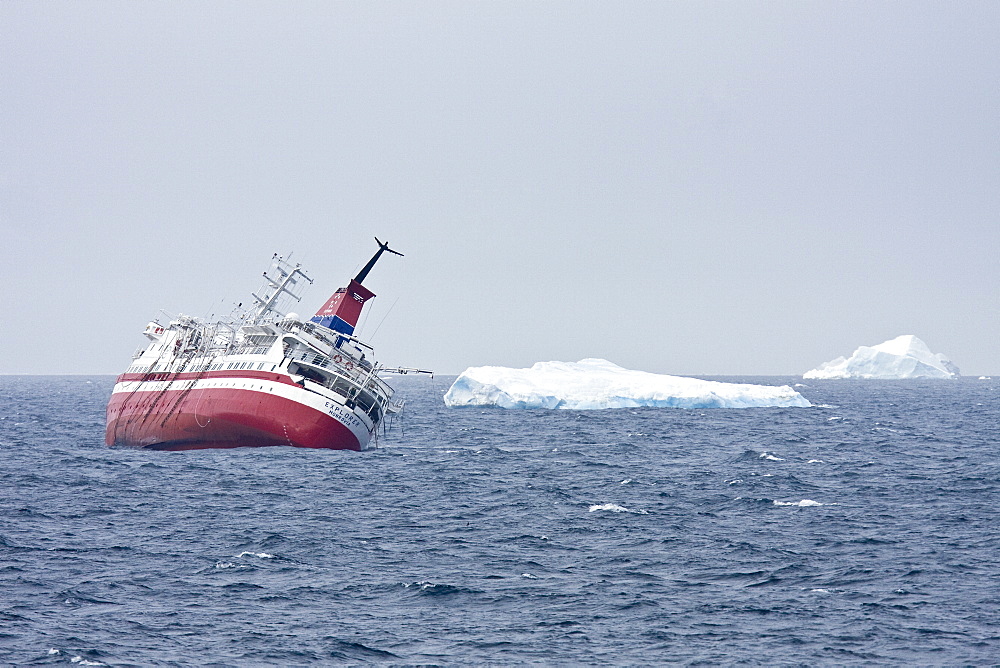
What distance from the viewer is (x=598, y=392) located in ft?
385

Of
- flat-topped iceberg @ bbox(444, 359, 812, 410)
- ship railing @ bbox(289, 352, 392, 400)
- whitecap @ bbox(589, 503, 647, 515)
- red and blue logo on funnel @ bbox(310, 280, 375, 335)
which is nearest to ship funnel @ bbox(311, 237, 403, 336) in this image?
red and blue logo on funnel @ bbox(310, 280, 375, 335)

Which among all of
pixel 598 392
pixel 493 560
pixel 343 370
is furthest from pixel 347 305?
pixel 598 392

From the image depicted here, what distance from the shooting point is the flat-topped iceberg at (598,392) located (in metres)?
116

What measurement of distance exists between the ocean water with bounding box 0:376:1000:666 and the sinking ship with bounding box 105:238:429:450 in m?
2.01

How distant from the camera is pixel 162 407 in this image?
67312mm

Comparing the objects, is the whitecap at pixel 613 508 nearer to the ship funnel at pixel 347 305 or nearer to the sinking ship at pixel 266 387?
the sinking ship at pixel 266 387

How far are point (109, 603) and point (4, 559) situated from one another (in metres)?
7.08

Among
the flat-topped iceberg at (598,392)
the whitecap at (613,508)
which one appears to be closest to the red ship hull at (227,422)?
the whitecap at (613,508)

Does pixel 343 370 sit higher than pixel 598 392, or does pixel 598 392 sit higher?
pixel 343 370

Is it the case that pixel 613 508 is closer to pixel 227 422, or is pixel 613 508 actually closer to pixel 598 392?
pixel 227 422

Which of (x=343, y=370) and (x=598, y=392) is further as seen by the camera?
(x=598, y=392)

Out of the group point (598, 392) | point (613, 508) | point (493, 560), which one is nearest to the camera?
point (493, 560)

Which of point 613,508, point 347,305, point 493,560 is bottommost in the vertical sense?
point 493,560

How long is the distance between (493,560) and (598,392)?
86630 mm
